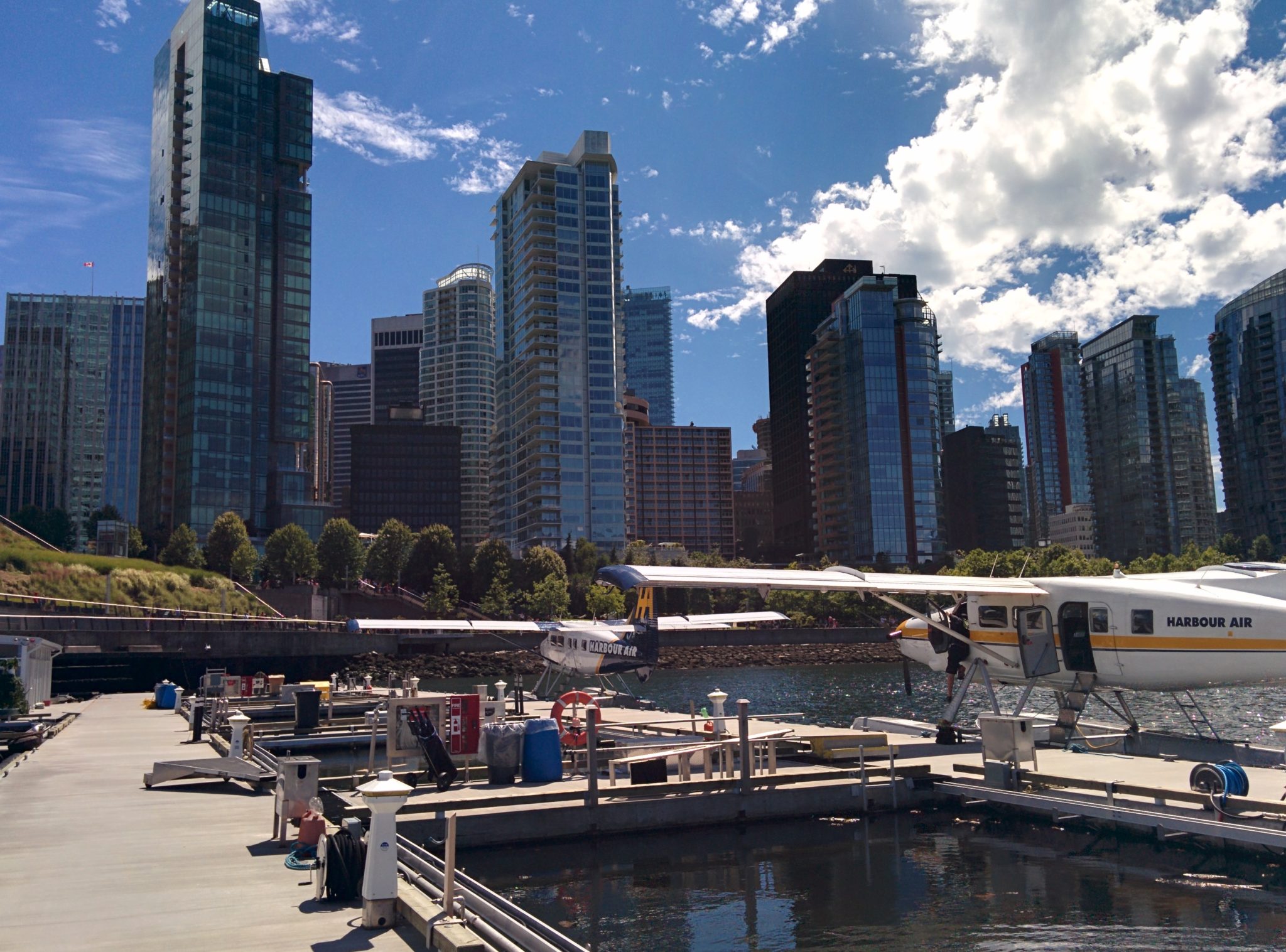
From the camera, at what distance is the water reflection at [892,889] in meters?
11.9

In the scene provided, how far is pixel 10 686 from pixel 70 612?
40.8 m

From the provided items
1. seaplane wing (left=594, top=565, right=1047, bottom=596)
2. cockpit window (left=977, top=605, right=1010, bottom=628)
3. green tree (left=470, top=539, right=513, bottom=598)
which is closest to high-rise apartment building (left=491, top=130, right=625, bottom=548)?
green tree (left=470, top=539, right=513, bottom=598)

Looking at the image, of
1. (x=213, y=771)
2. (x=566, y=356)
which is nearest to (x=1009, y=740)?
(x=213, y=771)

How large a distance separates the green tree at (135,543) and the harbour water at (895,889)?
4704 inches

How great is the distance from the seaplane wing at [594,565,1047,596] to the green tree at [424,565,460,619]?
318 ft

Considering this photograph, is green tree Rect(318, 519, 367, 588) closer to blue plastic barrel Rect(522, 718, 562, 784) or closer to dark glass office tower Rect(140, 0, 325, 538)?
dark glass office tower Rect(140, 0, 325, 538)

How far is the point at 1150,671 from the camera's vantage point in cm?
2055

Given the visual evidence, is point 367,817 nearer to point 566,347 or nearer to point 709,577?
point 709,577

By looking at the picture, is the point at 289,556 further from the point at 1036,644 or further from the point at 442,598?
the point at 1036,644

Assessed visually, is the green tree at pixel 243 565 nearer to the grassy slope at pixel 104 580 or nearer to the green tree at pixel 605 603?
the grassy slope at pixel 104 580

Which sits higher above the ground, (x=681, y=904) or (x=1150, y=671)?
(x=1150, y=671)

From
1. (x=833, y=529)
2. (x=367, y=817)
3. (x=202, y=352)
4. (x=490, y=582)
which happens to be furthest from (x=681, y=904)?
(x=833, y=529)

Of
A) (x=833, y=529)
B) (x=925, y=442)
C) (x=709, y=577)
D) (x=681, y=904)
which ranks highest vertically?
(x=925, y=442)

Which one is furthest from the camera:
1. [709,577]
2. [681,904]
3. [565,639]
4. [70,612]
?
[70,612]
